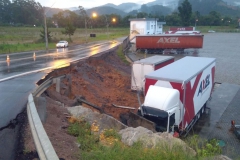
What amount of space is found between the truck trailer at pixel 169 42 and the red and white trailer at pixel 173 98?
3201 cm

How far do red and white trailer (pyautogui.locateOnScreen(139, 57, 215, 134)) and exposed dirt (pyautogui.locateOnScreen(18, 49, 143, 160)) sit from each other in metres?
3.21

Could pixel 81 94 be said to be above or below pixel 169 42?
below

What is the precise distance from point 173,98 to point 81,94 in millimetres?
6656

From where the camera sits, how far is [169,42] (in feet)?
147

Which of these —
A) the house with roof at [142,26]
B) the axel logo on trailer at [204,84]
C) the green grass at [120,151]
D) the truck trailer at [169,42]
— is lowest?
the axel logo on trailer at [204,84]

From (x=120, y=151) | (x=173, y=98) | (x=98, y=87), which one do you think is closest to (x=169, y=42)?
(x=98, y=87)

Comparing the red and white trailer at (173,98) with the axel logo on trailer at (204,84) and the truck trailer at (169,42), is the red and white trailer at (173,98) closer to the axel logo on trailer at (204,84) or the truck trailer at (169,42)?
the axel logo on trailer at (204,84)

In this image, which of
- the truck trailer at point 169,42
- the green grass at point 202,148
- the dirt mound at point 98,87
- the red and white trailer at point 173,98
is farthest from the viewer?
the truck trailer at point 169,42

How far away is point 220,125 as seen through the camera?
1433cm

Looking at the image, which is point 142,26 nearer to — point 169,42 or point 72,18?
point 169,42

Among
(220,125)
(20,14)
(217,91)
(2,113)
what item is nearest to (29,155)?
(2,113)

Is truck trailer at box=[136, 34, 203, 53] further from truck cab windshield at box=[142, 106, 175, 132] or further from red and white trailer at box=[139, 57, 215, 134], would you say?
truck cab windshield at box=[142, 106, 175, 132]

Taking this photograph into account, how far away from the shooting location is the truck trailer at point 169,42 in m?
44.5

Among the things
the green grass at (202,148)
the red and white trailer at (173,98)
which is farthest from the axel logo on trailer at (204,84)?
the green grass at (202,148)
